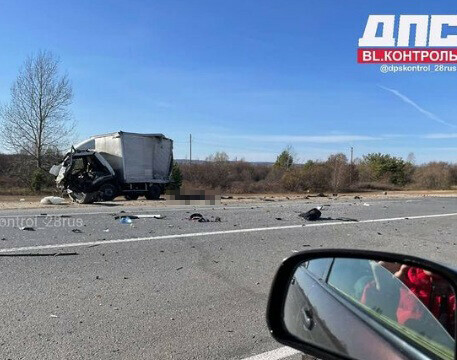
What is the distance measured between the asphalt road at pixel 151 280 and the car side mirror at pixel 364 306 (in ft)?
5.15

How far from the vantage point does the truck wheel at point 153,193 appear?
2323 cm

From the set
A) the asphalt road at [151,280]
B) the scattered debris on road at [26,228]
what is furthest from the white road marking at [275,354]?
the scattered debris on road at [26,228]

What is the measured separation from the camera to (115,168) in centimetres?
2205

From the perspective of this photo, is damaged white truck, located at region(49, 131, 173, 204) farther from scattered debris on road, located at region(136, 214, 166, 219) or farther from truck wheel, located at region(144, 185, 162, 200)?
scattered debris on road, located at region(136, 214, 166, 219)

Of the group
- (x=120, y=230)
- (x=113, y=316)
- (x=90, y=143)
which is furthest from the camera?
(x=90, y=143)

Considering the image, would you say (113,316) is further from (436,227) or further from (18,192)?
(18,192)

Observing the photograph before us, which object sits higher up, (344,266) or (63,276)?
(344,266)

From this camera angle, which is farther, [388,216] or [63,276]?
[388,216]

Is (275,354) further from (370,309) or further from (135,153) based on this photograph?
(135,153)

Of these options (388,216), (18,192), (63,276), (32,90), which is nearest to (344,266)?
(63,276)

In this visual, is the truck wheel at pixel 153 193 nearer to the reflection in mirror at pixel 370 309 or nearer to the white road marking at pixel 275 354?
the white road marking at pixel 275 354

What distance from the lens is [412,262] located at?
1.54m

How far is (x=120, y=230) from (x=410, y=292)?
27.1 ft

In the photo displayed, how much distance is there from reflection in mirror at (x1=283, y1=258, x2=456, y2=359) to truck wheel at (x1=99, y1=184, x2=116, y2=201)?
19610 millimetres
